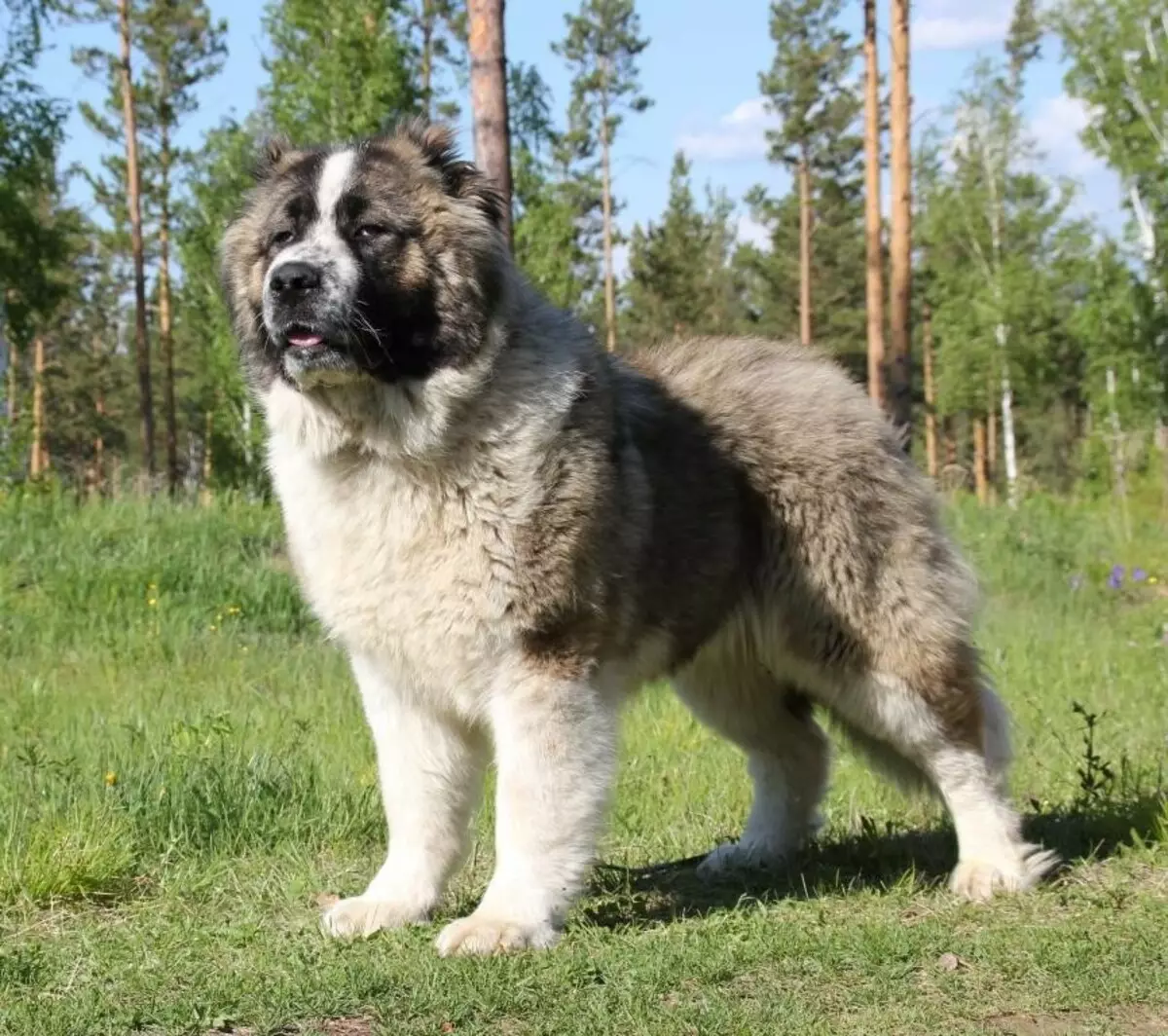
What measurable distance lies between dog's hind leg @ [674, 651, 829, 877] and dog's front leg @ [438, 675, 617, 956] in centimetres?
116

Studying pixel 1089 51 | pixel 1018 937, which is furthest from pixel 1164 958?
pixel 1089 51

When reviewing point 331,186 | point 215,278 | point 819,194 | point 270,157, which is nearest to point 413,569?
point 331,186

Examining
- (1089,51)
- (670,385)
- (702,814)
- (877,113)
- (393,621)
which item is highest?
(1089,51)

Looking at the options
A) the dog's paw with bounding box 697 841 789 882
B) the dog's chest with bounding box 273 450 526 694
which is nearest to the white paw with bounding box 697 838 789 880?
the dog's paw with bounding box 697 841 789 882

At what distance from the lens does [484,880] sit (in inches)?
169

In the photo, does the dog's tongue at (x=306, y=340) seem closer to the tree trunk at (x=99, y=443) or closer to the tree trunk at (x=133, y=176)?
the tree trunk at (x=133, y=176)

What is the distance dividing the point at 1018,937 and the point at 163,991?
2.21m

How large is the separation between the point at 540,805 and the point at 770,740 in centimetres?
148

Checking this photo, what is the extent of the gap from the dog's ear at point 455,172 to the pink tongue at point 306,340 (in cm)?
65

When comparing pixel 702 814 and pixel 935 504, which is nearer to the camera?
pixel 935 504

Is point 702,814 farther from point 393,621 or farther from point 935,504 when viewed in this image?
point 393,621

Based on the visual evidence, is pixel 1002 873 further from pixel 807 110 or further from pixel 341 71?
→ pixel 807 110

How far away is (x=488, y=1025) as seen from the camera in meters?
2.96

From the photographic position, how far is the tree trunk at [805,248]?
34.0 meters
